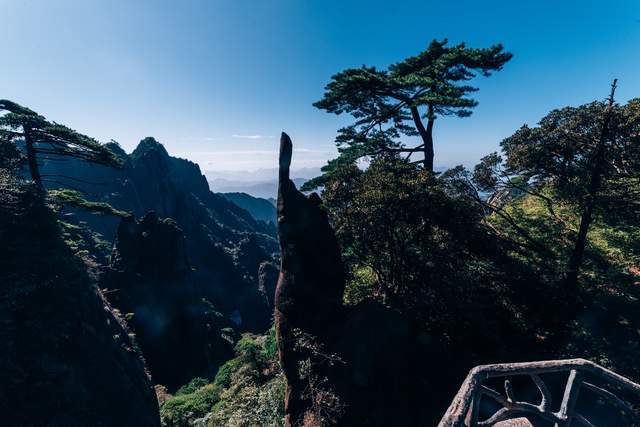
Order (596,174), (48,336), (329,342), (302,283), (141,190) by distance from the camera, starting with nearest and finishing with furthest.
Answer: (48,336)
(329,342)
(596,174)
(302,283)
(141,190)

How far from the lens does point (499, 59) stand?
13.0 meters

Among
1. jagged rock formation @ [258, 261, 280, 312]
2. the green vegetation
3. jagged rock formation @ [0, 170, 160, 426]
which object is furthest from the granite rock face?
jagged rock formation @ [0, 170, 160, 426]

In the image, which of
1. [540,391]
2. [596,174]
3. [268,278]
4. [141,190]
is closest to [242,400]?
[540,391]

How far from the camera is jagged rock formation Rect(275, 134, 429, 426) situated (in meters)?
9.02

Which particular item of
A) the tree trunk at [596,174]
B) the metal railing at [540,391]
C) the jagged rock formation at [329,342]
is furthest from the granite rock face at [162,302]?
the tree trunk at [596,174]

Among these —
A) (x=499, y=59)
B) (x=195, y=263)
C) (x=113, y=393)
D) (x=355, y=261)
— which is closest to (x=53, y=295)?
(x=113, y=393)

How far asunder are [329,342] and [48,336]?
36.9ft

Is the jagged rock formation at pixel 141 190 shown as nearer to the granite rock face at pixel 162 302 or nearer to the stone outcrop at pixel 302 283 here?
Answer: the granite rock face at pixel 162 302

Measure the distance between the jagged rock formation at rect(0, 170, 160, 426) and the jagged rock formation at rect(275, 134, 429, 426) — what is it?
8.71m

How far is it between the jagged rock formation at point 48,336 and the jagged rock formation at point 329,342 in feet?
28.6

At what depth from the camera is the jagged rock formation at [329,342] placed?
9016 mm

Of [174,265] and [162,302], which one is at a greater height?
[174,265]

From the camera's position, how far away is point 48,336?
33.0ft

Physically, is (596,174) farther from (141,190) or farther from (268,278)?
(141,190)
